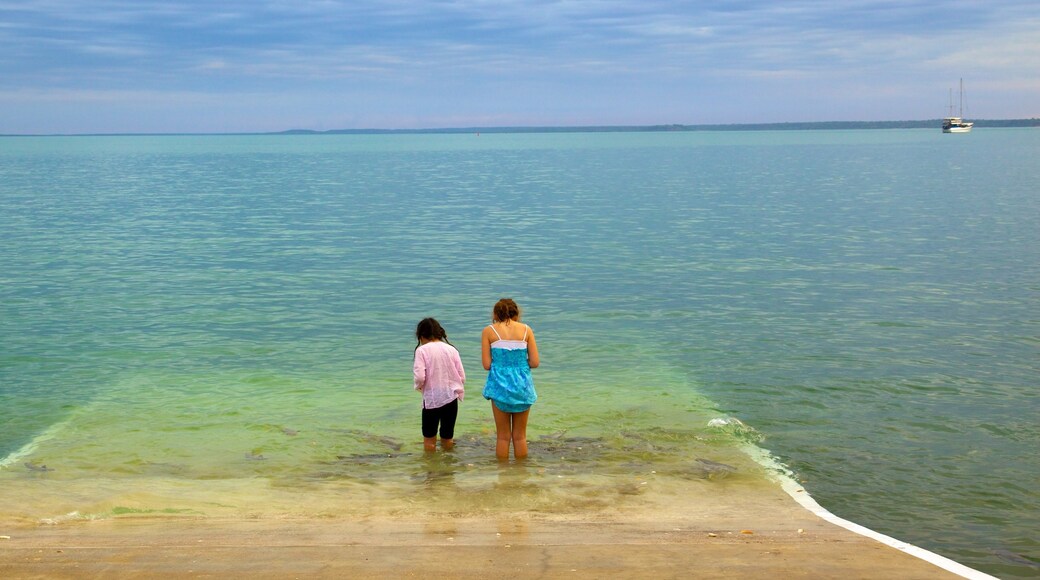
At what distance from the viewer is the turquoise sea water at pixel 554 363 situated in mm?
10438

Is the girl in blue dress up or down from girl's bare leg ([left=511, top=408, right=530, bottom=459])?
up

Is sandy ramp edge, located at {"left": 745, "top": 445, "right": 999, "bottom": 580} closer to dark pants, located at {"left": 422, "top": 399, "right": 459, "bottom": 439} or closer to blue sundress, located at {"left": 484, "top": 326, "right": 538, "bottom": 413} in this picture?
blue sundress, located at {"left": 484, "top": 326, "right": 538, "bottom": 413}

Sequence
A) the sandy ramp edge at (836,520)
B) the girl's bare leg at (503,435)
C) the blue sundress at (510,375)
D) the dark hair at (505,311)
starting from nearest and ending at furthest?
1. the sandy ramp edge at (836,520)
2. the dark hair at (505,311)
3. the blue sundress at (510,375)
4. the girl's bare leg at (503,435)

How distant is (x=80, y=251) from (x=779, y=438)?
27.9 m

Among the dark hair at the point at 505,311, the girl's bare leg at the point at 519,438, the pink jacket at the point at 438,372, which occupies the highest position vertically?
the dark hair at the point at 505,311

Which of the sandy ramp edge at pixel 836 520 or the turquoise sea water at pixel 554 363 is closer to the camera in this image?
the sandy ramp edge at pixel 836 520

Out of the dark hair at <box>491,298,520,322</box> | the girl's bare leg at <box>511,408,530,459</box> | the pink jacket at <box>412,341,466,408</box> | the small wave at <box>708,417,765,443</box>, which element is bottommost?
the small wave at <box>708,417,765,443</box>

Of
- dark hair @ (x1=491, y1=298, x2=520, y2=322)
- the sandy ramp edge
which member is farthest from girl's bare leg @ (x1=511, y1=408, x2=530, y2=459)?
the sandy ramp edge

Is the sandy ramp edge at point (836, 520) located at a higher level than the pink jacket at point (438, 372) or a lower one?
lower

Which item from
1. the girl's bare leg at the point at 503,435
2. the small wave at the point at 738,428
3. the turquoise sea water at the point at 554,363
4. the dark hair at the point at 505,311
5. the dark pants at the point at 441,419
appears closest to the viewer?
the dark hair at the point at 505,311

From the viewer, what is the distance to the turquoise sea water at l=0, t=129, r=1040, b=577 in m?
10.4

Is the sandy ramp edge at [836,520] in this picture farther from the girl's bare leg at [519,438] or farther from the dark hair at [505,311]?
the dark hair at [505,311]

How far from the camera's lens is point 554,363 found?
55.5ft

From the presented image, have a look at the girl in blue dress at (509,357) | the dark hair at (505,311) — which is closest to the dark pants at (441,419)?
the girl in blue dress at (509,357)
